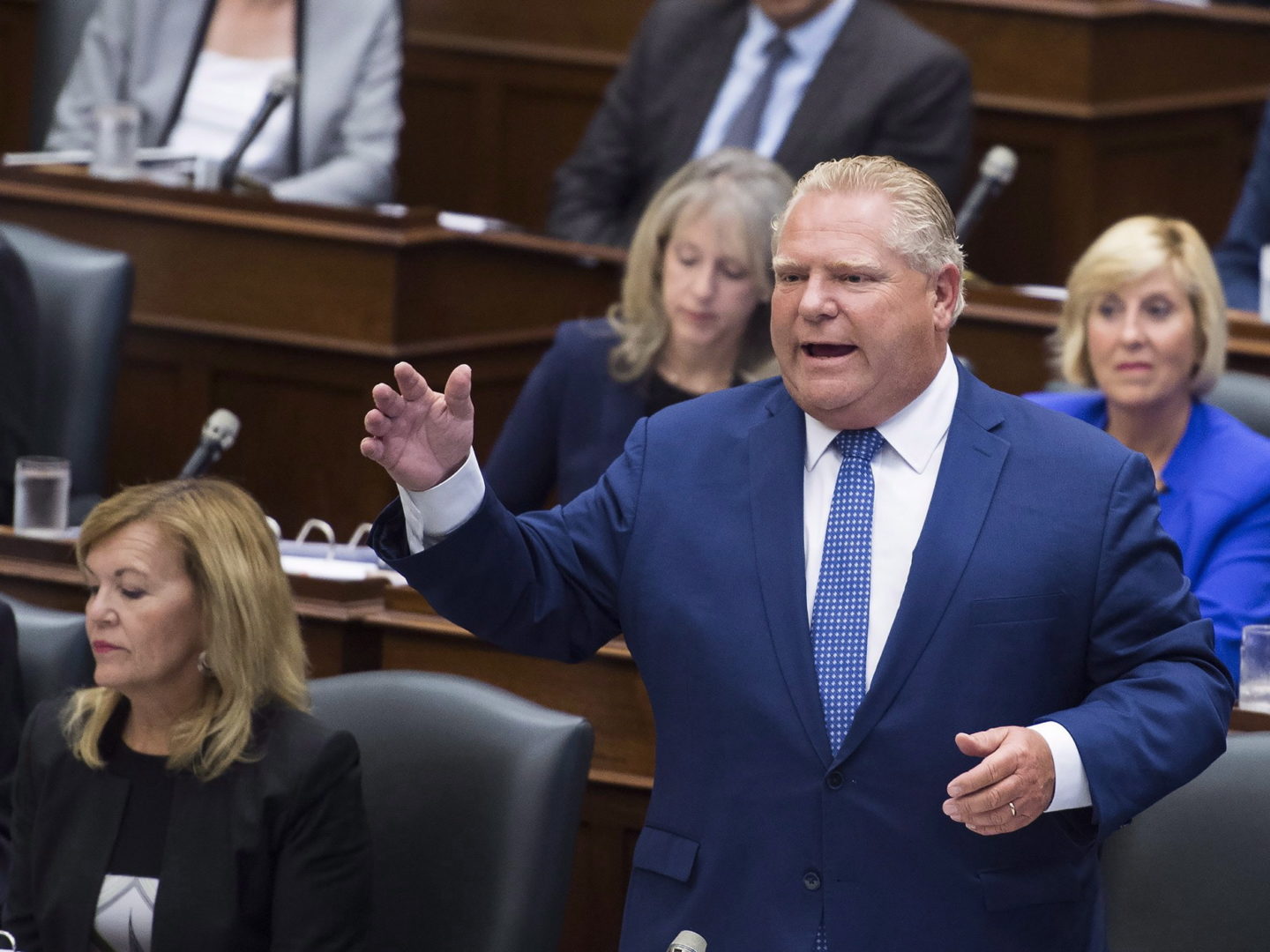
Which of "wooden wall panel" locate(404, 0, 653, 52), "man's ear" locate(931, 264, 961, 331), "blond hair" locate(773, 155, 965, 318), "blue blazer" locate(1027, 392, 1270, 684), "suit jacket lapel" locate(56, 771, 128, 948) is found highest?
"wooden wall panel" locate(404, 0, 653, 52)

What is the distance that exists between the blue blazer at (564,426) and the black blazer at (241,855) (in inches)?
34.6

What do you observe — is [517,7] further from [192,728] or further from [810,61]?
[192,728]

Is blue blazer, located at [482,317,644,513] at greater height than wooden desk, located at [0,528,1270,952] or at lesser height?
greater

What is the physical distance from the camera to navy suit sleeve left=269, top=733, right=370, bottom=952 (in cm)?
202

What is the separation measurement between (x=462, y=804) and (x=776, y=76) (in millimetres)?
2101

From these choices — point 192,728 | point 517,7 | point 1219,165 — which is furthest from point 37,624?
point 1219,165

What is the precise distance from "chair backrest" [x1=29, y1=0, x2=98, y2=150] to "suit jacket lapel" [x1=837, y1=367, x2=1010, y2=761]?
132 inches

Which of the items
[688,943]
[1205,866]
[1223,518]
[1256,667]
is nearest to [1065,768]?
[688,943]

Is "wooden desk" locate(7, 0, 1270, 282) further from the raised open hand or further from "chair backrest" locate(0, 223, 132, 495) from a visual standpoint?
the raised open hand

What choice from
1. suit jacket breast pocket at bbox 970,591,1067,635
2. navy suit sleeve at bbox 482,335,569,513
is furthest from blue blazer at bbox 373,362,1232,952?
navy suit sleeve at bbox 482,335,569,513

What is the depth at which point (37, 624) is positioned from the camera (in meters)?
2.38

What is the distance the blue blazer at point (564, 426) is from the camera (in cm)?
292

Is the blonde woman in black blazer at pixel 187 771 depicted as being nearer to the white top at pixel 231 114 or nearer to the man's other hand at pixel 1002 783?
the man's other hand at pixel 1002 783

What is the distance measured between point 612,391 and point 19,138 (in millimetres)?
2624
